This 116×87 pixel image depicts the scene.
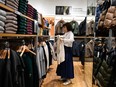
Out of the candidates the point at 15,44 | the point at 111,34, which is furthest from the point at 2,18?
the point at 111,34

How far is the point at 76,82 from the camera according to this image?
17.0 ft

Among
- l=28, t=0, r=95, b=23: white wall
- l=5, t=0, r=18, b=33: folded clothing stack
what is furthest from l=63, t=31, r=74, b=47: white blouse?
l=28, t=0, r=95, b=23: white wall

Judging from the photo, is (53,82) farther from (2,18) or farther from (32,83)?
(2,18)

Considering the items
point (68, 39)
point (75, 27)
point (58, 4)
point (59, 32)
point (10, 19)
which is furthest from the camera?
point (58, 4)

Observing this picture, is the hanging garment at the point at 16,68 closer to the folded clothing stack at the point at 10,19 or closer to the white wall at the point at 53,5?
the folded clothing stack at the point at 10,19

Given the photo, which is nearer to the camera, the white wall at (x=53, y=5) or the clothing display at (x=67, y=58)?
the clothing display at (x=67, y=58)

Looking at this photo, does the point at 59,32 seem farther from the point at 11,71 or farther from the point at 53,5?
the point at 11,71

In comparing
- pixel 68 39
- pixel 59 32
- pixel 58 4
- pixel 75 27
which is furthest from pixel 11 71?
pixel 58 4

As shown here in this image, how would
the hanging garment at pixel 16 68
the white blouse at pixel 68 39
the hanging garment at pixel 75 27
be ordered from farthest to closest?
the hanging garment at pixel 75 27 → the white blouse at pixel 68 39 → the hanging garment at pixel 16 68

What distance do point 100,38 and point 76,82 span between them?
204 centimetres

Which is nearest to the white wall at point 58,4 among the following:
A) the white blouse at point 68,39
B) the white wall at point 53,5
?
the white wall at point 53,5

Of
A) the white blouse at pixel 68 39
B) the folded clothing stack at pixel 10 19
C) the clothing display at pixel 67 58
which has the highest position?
the folded clothing stack at pixel 10 19

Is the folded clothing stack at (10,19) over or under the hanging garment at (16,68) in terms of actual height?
over

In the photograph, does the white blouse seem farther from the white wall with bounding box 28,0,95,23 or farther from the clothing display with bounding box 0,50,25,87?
the white wall with bounding box 28,0,95,23
